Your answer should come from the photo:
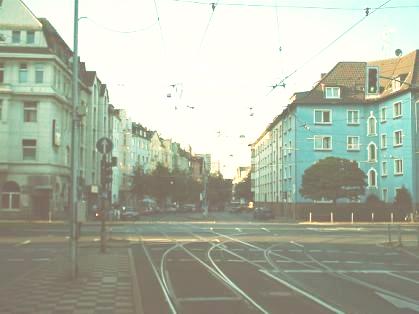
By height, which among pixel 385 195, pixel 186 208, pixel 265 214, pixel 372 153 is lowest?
pixel 186 208

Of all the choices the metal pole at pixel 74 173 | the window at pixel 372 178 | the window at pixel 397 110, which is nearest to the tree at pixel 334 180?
the window at pixel 397 110

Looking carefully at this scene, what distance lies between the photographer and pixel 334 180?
57500 millimetres

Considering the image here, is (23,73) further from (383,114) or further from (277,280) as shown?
(277,280)

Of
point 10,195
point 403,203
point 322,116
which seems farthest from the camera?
point 322,116

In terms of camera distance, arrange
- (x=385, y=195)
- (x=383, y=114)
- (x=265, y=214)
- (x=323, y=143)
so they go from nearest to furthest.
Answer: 1. (x=385, y=195)
2. (x=383, y=114)
3. (x=265, y=214)
4. (x=323, y=143)

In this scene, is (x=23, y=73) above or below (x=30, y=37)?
below

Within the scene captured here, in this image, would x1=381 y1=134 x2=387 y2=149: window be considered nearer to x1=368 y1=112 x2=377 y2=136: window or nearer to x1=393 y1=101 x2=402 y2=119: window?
x1=368 y1=112 x2=377 y2=136: window

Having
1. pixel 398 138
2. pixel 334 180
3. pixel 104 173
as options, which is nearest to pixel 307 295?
pixel 104 173

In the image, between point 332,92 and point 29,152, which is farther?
point 332,92

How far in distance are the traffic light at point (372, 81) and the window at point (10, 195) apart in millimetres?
39343

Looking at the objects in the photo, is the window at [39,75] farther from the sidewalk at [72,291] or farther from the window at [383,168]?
the sidewalk at [72,291]

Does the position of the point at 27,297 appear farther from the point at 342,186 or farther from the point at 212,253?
the point at 342,186

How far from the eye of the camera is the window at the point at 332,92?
69.4 metres

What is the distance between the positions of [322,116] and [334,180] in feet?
44.9
